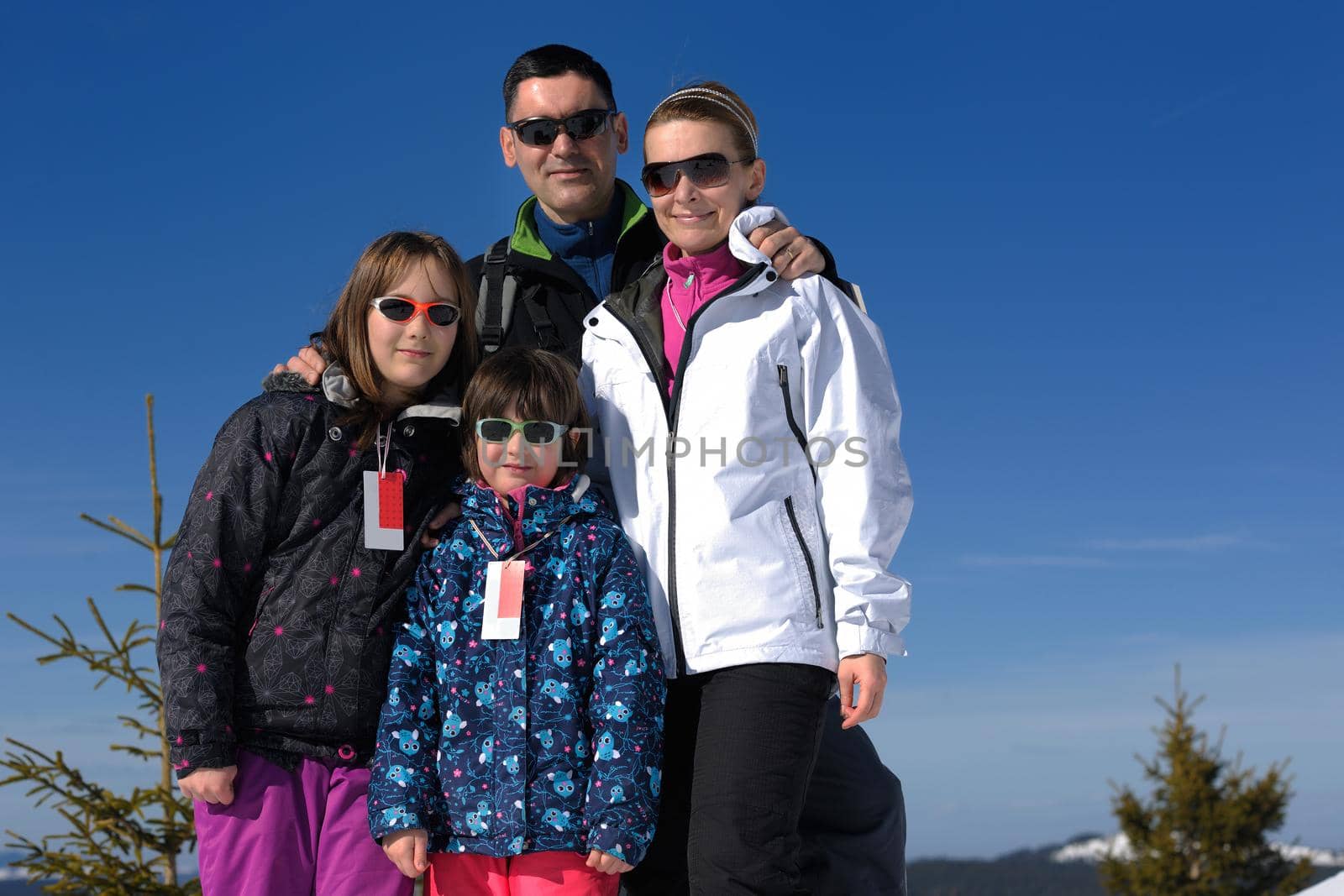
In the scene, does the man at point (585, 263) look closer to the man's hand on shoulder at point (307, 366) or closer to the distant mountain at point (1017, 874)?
the man's hand on shoulder at point (307, 366)

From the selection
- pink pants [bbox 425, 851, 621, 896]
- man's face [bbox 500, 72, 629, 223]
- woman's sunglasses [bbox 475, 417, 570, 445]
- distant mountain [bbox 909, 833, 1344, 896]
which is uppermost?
man's face [bbox 500, 72, 629, 223]

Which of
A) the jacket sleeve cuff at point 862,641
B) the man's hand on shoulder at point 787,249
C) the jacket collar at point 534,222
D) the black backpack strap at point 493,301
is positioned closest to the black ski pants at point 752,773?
the jacket sleeve cuff at point 862,641

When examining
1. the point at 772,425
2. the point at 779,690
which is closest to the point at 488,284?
the point at 772,425

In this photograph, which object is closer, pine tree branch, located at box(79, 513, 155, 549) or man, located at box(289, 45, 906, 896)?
man, located at box(289, 45, 906, 896)

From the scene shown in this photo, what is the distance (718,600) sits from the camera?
3.47 m

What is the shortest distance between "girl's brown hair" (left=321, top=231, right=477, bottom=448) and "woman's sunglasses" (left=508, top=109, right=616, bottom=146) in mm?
1366

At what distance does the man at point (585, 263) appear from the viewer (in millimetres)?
4270

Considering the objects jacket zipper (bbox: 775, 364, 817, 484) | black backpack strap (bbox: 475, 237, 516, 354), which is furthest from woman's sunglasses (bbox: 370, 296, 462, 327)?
jacket zipper (bbox: 775, 364, 817, 484)

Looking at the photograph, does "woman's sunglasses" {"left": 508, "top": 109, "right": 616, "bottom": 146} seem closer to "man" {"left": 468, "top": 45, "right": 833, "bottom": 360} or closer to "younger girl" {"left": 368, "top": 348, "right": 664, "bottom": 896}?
"man" {"left": 468, "top": 45, "right": 833, "bottom": 360}

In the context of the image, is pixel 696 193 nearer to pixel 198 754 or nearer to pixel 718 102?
pixel 718 102

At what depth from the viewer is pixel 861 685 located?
3436 mm

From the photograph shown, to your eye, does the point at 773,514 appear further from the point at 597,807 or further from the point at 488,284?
the point at 488,284

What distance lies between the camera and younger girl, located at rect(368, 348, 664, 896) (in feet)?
10.9

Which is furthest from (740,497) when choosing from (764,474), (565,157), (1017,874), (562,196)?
(1017,874)
